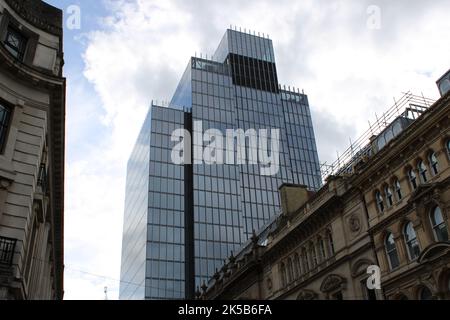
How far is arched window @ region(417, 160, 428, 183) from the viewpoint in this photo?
83.9 ft

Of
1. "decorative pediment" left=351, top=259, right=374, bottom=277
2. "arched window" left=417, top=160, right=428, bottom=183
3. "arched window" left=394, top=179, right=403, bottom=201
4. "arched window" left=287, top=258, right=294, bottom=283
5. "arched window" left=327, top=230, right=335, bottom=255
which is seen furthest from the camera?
"arched window" left=287, top=258, right=294, bottom=283

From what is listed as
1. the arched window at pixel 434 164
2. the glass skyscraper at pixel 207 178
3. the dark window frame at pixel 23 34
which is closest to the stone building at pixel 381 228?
the arched window at pixel 434 164

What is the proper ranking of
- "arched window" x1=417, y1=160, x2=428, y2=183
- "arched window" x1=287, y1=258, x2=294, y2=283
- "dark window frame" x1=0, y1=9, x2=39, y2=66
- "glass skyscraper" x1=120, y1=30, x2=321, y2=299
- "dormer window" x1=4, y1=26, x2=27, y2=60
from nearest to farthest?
"dark window frame" x1=0, y1=9, x2=39, y2=66
"dormer window" x1=4, y1=26, x2=27, y2=60
"arched window" x1=417, y1=160, x2=428, y2=183
"arched window" x1=287, y1=258, x2=294, y2=283
"glass skyscraper" x1=120, y1=30, x2=321, y2=299

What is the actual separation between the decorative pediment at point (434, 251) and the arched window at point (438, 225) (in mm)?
675

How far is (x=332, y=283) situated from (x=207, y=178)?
61.5m

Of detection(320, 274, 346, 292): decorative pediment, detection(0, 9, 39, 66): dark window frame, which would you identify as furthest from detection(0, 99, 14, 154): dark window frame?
detection(320, 274, 346, 292): decorative pediment

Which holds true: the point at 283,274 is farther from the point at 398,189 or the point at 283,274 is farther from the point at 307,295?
the point at 398,189

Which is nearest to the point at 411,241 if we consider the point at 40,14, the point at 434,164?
the point at 434,164

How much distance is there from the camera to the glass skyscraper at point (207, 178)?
82438 mm

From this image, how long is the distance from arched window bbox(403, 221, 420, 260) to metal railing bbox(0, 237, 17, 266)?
1980 cm

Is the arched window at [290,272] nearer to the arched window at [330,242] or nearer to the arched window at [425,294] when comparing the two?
the arched window at [330,242]

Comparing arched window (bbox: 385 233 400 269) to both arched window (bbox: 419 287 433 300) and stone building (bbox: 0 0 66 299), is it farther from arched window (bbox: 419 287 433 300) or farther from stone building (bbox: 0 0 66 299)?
stone building (bbox: 0 0 66 299)

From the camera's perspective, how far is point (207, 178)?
303ft
